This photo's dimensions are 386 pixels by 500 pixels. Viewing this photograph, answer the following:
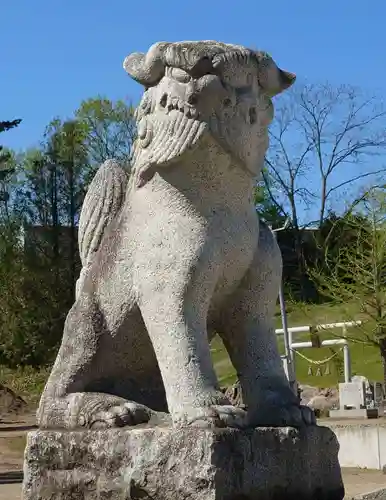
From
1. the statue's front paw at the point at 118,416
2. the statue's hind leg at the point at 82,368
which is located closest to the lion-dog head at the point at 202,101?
the statue's hind leg at the point at 82,368

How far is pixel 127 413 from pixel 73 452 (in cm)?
30

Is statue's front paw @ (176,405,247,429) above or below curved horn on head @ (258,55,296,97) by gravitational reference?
below

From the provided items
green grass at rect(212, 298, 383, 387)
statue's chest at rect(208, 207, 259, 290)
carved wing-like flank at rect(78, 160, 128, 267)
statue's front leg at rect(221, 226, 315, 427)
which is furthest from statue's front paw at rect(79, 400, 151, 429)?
green grass at rect(212, 298, 383, 387)

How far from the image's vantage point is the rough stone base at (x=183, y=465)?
11.2 ft

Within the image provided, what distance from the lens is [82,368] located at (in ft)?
13.3

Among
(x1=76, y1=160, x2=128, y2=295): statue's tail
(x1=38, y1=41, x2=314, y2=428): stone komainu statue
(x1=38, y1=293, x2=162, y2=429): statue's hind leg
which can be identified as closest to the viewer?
(x1=38, y1=41, x2=314, y2=428): stone komainu statue

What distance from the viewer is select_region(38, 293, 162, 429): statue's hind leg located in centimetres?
400

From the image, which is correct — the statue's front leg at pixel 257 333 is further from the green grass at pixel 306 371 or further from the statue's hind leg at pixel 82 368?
the green grass at pixel 306 371

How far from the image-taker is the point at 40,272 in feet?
78.3

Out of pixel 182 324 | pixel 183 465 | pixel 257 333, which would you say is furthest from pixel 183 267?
pixel 183 465

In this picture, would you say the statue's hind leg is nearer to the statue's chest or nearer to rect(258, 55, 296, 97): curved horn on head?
the statue's chest

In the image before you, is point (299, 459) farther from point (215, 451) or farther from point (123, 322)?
point (123, 322)

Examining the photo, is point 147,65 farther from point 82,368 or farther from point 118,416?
point 118,416

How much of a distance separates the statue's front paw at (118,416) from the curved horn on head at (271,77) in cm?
150
